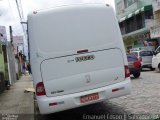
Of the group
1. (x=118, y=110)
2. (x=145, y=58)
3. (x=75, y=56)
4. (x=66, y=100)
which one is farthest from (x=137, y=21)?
(x=66, y=100)

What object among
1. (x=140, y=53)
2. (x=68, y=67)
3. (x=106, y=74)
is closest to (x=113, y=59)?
(x=106, y=74)

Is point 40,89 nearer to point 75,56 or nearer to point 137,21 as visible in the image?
point 75,56

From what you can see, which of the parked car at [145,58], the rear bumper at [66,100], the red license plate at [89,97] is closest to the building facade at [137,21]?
the parked car at [145,58]

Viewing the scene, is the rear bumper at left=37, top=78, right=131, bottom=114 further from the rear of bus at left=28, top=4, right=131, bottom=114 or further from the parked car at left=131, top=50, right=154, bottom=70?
the parked car at left=131, top=50, right=154, bottom=70

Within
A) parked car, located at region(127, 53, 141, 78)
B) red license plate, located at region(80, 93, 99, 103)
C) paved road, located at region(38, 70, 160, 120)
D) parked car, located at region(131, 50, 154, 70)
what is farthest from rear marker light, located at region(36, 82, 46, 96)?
parked car, located at region(131, 50, 154, 70)

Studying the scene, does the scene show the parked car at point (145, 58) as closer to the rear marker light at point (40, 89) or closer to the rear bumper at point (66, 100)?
the rear bumper at point (66, 100)

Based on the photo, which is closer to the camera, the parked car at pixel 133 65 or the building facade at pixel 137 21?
the parked car at pixel 133 65

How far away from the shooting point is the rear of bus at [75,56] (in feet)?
25.8

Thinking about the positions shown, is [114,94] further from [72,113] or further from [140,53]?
[140,53]

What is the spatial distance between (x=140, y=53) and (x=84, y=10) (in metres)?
20.4

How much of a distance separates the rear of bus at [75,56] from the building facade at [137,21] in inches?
1403

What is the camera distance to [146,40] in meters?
45.3

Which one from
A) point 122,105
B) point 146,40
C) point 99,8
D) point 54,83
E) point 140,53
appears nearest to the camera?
point 54,83

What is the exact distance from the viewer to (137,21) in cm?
5369
